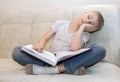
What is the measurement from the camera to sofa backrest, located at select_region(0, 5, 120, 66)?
5.65 feet

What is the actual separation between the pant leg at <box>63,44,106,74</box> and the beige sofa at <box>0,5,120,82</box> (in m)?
0.07

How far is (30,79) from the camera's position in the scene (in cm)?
128

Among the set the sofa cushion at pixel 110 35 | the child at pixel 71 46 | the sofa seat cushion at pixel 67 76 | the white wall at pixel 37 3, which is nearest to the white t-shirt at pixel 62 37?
the child at pixel 71 46

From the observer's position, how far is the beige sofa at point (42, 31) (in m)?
1.53

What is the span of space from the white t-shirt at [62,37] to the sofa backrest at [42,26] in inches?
3.8

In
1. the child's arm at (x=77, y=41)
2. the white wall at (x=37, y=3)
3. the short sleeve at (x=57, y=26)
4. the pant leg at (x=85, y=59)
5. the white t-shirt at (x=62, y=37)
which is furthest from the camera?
the white wall at (x=37, y=3)

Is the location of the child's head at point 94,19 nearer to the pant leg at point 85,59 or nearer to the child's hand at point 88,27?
the child's hand at point 88,27

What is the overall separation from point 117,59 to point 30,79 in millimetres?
707

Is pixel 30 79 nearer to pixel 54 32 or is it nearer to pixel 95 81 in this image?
pixel 95 81

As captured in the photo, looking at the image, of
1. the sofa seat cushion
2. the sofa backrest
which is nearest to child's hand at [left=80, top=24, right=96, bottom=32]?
the sofa backrest

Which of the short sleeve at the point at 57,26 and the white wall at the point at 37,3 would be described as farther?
the white wall at the point at 37,3

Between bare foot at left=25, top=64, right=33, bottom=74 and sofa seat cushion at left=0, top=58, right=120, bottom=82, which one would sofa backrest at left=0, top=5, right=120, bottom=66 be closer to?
sofa seat cushion at left=0, top=58, right=120, bottom=82

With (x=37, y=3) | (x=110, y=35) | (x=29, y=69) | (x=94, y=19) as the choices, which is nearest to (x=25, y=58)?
(x=29, y=69)

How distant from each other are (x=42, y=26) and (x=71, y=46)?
382mm
